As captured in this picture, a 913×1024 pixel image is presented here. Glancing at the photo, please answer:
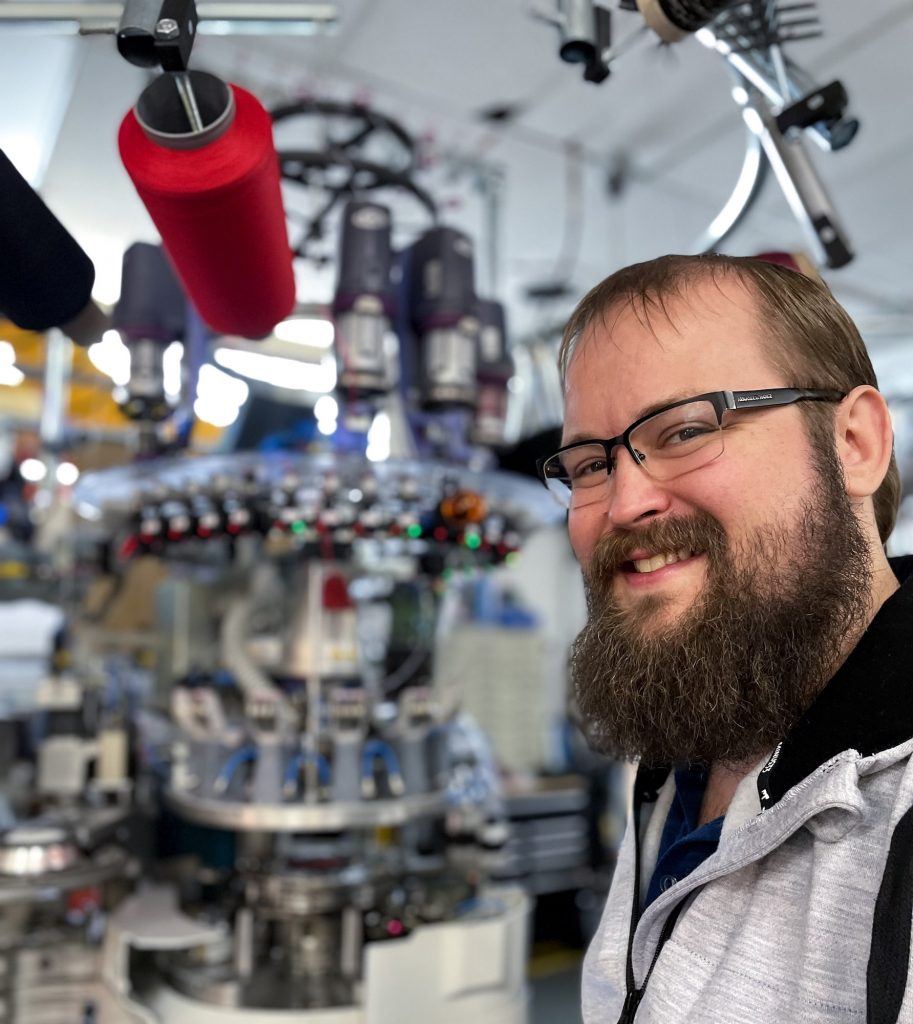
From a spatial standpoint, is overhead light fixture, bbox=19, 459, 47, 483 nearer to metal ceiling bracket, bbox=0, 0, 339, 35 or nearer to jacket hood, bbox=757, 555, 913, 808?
metal ceiling bracket, bbox=0, 0, 339, 35

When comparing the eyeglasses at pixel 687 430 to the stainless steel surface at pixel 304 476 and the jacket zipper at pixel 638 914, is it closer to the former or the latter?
the jacket zipper at pixel 638 914

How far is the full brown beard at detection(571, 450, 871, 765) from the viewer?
86 centimetres

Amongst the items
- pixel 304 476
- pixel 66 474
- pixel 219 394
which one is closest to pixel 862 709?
pixel 304 476

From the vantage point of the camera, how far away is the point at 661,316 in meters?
0.94

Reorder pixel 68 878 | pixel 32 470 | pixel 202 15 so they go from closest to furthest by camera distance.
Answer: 1. pixel 202 15
2. pixel 68 878
3. pixel 32 470

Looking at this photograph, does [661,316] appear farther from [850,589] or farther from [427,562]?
[427,562]

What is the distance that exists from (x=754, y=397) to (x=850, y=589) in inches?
8.3

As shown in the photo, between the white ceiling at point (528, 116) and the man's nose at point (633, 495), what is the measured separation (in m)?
1.50

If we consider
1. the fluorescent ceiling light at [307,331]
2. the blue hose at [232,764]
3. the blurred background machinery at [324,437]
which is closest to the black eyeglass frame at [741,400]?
the blurred background machinery at [324,437]

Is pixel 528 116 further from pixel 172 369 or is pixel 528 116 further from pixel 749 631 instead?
pixel 749 631

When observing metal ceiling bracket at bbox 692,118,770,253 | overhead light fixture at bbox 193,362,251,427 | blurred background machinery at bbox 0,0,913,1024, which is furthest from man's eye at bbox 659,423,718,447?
overhead light fixture at bbox 193,362,251,427

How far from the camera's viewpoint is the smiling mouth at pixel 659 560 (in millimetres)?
894

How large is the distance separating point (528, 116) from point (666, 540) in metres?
2.68

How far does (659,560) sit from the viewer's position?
908 millimetres
